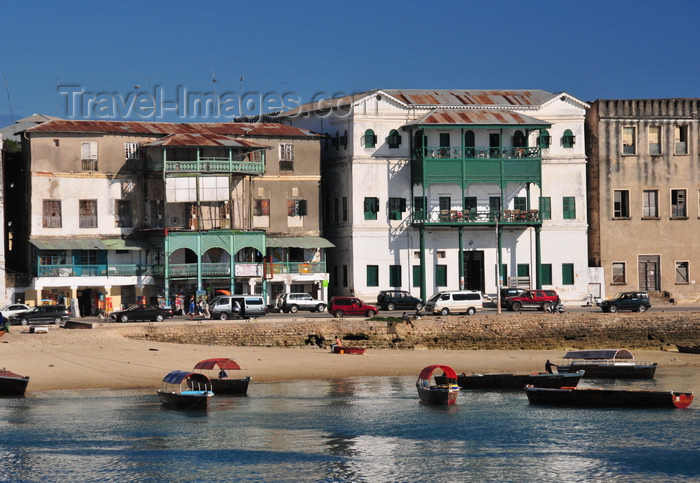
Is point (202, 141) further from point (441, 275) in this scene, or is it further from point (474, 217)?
point (474, 217)

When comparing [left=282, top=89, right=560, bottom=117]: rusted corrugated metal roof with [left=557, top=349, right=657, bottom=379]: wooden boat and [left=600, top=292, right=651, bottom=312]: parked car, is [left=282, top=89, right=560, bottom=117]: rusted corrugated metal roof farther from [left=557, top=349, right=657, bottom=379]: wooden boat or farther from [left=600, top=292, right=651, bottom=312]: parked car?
[left=557, top=349, right=657, bottom=379]: wooden boat

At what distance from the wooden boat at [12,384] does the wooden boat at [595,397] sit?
19918mm

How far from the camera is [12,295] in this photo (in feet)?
231

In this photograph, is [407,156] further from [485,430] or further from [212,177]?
[485,430]

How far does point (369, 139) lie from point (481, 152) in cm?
713

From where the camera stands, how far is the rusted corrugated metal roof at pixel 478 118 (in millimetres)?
76750

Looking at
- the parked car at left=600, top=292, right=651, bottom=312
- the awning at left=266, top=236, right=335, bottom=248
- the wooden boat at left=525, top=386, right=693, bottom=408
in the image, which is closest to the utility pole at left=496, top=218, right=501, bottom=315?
the parked car at left=600, top=292, right=651, bottom=312

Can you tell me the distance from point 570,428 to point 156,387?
1758cm

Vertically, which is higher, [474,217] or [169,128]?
[169,128]

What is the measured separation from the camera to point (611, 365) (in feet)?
190

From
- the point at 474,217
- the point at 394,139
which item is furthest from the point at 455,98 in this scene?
the point at 474,217

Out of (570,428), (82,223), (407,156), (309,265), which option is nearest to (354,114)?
(407,156)

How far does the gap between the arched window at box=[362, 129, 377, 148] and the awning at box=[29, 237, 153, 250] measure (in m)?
14.6

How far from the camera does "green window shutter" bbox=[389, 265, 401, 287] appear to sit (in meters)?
77.4
